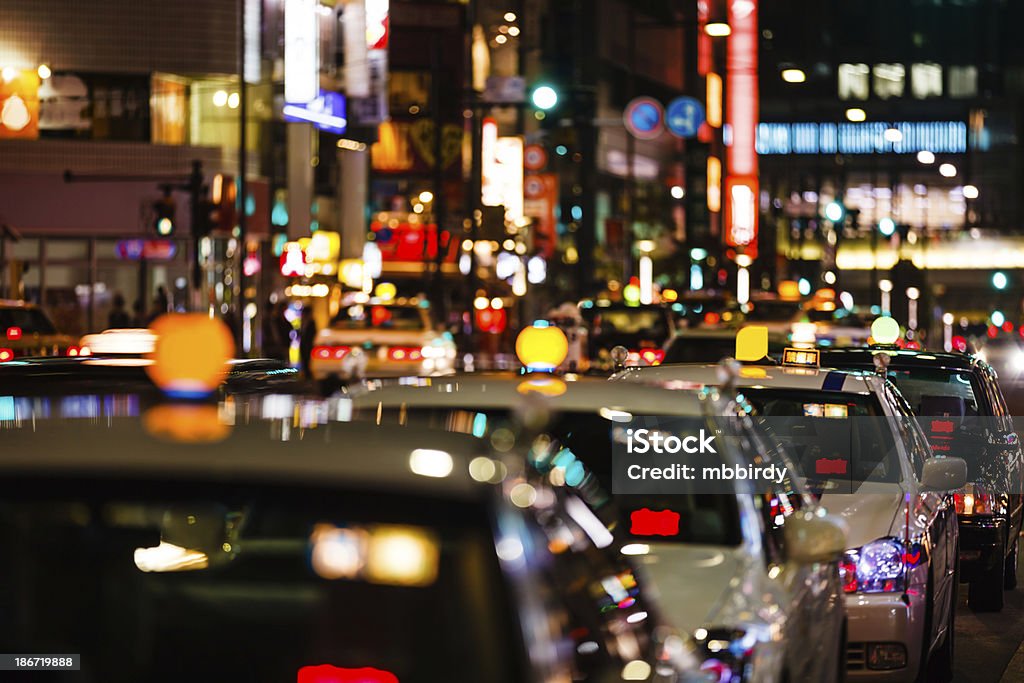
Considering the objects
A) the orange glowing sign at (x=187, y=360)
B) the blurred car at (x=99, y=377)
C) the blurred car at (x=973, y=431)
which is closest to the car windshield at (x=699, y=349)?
the blurred car at (x=973, y=431)

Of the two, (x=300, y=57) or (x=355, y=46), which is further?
(x=355, y=46)

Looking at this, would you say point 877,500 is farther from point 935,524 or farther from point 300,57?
point 300,57

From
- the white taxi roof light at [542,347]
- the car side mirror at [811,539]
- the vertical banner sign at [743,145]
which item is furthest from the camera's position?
the vertical banner sign at [743,145]

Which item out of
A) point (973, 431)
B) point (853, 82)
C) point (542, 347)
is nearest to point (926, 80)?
point (853, 82)

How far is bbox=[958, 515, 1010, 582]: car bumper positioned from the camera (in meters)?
11.1

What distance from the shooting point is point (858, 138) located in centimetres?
12862

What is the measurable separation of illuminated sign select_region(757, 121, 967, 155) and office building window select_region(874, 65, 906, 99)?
16.6 ft

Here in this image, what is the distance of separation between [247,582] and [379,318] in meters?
28.1

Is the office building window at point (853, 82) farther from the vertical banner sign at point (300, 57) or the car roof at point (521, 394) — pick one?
the car roof at point (521, 394)

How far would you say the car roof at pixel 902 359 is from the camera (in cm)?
1148

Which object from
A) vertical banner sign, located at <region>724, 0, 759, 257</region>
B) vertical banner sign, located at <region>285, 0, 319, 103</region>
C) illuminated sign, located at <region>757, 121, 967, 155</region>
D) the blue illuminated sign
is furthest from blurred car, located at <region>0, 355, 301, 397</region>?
illuminated sign, located at <region>757, 121, 967, 155</region>

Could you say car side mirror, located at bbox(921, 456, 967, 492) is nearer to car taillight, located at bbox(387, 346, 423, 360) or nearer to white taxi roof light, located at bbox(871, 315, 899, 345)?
white taxi roof light, located at bbox(871, 315, 899, 345)

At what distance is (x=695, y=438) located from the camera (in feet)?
22.1

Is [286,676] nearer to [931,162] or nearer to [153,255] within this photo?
[153,255]
